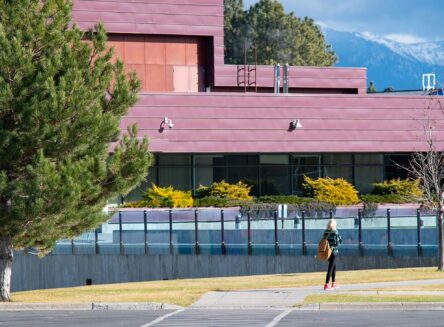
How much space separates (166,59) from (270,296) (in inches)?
1524

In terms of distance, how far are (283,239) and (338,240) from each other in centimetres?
1290

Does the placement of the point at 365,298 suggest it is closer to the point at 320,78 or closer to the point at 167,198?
the point at 167,198

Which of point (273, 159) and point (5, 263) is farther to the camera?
point (273, 159)

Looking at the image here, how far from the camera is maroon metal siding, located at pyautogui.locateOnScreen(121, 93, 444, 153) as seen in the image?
60281mm

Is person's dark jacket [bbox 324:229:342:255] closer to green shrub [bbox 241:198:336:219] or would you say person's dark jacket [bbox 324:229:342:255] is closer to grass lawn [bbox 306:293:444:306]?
grass lawn [bbox 306:293:444:306]

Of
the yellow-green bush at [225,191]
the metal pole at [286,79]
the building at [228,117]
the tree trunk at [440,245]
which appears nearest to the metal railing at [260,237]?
the tree trunk at [440,245]

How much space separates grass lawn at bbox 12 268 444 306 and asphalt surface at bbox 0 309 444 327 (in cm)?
209

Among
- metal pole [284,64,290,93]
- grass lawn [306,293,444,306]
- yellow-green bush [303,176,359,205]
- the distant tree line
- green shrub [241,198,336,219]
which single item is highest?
the distant tree line

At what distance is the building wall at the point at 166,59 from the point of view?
66.1 m

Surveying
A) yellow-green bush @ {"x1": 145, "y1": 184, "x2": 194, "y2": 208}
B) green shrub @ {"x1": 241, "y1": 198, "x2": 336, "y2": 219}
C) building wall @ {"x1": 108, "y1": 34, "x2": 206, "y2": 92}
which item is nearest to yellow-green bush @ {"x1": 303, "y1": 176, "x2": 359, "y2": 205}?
green shrub @ {"x1": 241, "y1": 198, "x2": 336, "y2": 219}

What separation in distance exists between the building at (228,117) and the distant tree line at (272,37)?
5216cm

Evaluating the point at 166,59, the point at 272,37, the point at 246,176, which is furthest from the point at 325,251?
the point at 272,37

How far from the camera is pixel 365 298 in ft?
90.6

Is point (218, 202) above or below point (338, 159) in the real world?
below
